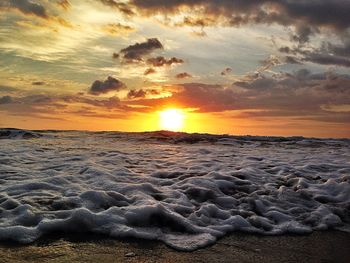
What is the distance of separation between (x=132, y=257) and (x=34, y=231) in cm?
141

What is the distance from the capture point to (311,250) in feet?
15.1

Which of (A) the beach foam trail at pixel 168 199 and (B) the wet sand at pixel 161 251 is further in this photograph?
(A) the beach foam trail at pixel 168 199

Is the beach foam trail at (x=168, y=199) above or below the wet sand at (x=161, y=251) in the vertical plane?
above

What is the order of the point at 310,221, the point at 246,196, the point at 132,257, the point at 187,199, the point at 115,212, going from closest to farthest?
the point at 132,257, the point at 115,212, the point at 310,221, the point at 187,199, the point at 246,196

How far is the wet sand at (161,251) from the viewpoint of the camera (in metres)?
4.04

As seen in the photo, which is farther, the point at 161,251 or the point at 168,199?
the point at 168,199

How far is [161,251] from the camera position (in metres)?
4.36

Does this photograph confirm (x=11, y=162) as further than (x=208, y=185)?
Yes

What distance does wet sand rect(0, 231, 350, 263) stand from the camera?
4035mm

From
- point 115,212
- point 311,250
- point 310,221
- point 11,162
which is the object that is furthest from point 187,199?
point 11,162

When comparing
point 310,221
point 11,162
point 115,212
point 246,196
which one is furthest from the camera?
point 11,162

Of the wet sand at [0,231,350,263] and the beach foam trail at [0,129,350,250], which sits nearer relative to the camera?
the wet sand at [0,231,350,263]

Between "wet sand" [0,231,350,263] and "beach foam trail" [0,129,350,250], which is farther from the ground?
"beach foam trail" [0,129,350,250]

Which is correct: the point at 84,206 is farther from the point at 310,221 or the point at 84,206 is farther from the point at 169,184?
the point at 310,221
